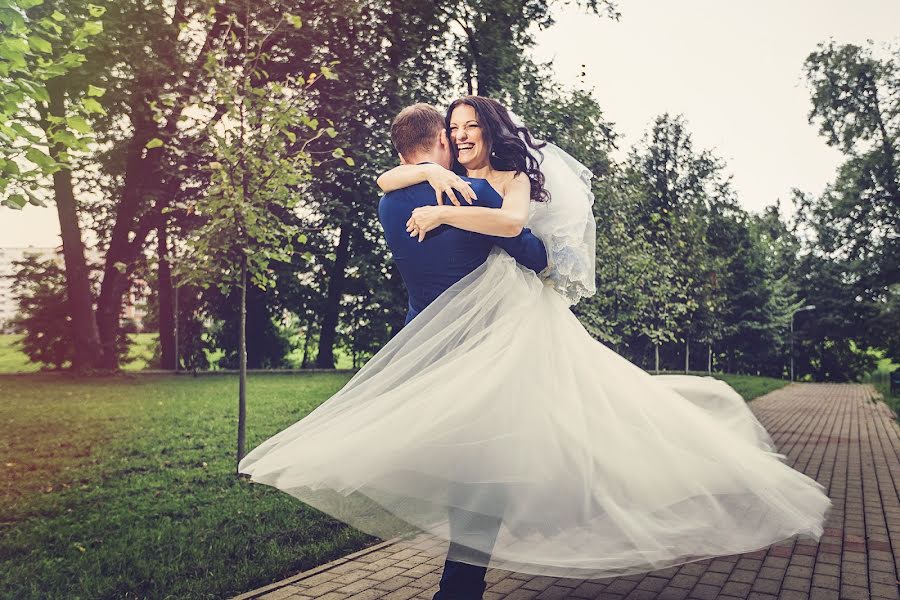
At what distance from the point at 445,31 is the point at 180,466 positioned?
501 inches

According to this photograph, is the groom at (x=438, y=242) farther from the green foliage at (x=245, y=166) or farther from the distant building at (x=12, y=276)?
the distant building at (x=12, y=276)

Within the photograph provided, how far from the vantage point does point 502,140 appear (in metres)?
3.31

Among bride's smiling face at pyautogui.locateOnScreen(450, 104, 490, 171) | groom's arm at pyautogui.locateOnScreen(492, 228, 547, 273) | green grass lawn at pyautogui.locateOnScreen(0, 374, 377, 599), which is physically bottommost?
green grass lawn at pyautogui.locateOnScreen(0, 374, 377, 599)

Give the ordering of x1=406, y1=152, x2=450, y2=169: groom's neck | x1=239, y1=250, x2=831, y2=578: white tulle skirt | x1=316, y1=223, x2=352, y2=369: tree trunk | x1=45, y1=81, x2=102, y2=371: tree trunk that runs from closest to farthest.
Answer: x1=239, y1=250, x2=831, y2=578: white tulle skirt
x1=406, y1=152, x2=450, y2=169: groom's neck
x1=45, y1=81, x2=102, y2=371: tree trunk
x1=316, y1=223, x2=352, y2=369: tree trunk

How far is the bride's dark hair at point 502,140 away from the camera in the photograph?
3.31 meters

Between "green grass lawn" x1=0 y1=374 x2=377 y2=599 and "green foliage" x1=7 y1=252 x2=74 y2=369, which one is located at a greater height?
"green foliage" x1=7 y1=252 x2=74 y2=369

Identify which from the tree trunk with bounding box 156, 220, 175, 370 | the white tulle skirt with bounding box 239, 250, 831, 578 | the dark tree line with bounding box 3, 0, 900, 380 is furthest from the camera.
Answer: the tree trunk with bounding box 156, 220, 175, 370

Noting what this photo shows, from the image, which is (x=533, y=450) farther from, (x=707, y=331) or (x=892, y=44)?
(x=892, y=44)

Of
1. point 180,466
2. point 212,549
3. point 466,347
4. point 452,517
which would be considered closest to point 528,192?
point 466,347

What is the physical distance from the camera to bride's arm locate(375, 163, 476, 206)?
3080 millimetres

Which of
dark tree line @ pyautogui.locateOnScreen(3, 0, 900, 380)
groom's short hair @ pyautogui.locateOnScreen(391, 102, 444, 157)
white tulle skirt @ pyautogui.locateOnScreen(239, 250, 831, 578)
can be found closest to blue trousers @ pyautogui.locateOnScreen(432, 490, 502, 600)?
white tulle skirt @ pyautogui.locateOnScreen(239, 250, 831, 578)

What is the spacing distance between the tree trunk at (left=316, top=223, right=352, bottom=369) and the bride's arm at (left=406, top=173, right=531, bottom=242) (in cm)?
2407

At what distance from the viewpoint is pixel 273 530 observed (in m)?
6.22

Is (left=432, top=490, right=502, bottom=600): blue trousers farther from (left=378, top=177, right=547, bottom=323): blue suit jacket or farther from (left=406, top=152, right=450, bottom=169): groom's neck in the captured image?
(left=406, top=152, right=450, bottom=169): groom's neck
